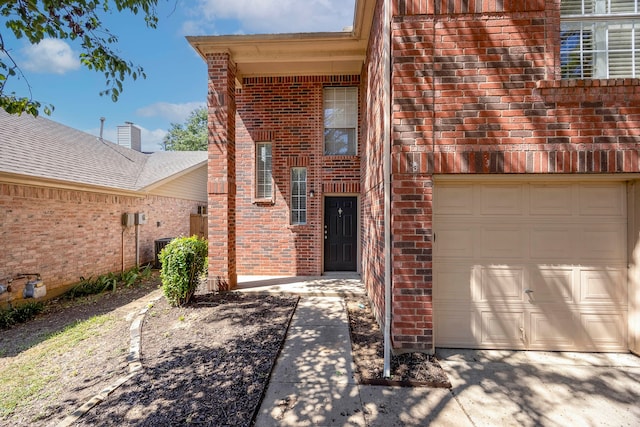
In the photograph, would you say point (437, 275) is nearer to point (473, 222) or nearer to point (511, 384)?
point (473, 222)

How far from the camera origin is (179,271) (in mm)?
4691

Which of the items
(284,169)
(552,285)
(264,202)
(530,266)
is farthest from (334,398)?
(284,169)

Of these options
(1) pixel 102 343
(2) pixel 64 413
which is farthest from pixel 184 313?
(2) pixel 64 413

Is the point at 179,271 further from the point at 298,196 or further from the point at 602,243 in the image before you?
the point at 602,243

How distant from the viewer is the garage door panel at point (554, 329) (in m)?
3.32

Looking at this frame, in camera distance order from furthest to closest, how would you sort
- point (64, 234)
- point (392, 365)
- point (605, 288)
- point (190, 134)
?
point (190, 134)
point (64, 234)
point (605, 288)
point (392, 365)

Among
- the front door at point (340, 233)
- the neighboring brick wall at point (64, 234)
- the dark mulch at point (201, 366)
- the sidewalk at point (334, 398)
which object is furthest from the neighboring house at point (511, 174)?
the neighboring brick wall at point (64, 234)

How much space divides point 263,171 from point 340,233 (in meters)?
2.63

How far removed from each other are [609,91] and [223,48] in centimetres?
612

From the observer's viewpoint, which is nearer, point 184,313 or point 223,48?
point 184,313

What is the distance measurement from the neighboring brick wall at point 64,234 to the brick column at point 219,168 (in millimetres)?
4054

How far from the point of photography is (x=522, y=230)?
335cm

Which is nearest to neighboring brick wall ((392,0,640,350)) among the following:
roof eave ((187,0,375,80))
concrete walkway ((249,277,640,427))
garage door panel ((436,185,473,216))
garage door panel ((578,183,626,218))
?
garage door panel ((436,185,473,216))

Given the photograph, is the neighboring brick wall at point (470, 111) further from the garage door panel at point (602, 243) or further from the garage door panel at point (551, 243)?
the garage door panel at point (602, 243)
